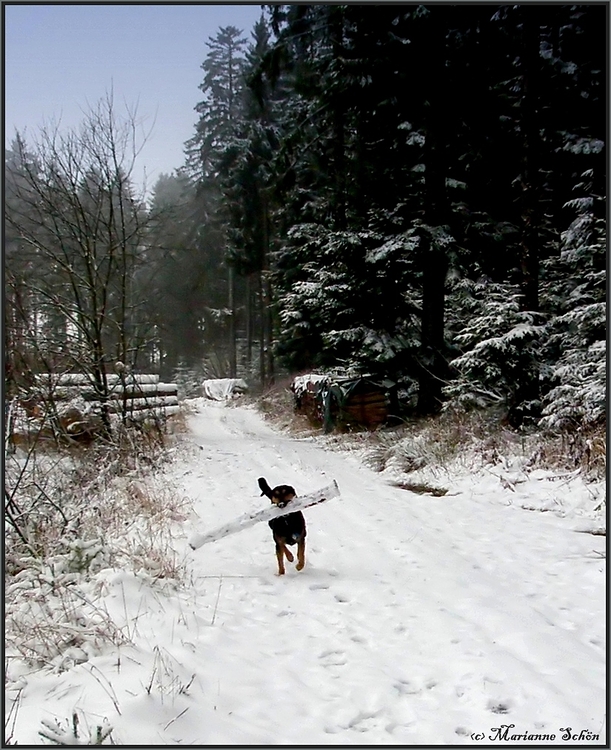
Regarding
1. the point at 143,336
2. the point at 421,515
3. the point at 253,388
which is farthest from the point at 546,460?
the point at 253,388

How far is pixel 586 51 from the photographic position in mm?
10344

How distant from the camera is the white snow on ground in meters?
2.29

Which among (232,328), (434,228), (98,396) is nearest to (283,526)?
(98,396)

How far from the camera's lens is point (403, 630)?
3.18 m

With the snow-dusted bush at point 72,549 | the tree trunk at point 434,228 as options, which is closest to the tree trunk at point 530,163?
the tree trunk at point 434,228

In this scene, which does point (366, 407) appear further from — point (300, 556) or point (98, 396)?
point (300, 556)

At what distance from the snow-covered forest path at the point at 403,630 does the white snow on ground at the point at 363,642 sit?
0.04 ft

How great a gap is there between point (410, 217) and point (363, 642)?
1074 cm

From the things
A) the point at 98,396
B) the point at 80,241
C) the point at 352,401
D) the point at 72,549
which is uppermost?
the point at 80,241

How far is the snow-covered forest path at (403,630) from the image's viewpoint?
2332 millimetres

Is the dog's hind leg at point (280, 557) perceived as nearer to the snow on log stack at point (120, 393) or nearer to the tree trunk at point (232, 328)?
the snow on log stack at point (120, 393)

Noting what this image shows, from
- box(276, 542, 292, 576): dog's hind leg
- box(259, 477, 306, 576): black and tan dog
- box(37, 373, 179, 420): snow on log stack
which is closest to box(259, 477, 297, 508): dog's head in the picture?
box(259, 477, 306, 576): black and tan dog

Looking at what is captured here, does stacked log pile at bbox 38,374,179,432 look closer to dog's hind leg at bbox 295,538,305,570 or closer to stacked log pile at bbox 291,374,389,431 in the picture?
dog's hind leg at bbox 295,538,305,570

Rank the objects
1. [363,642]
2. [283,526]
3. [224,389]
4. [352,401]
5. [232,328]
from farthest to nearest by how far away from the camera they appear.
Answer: [232,328]
[224,389]
[352,401]
[283,526]
[363,642]
